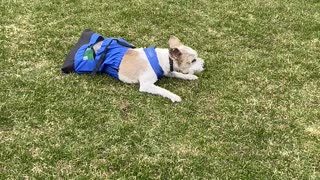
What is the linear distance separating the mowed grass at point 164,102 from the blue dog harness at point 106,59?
104 mm

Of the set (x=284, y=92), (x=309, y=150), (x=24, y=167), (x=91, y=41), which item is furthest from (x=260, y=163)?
(x=91, y=41)

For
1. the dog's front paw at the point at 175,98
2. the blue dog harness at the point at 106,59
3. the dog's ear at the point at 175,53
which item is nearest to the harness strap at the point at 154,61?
the blue dog harness at the point at 106,59

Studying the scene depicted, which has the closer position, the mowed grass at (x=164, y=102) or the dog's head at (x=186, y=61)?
the mowed grass at (x=164, y=102)

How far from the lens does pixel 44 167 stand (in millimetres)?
3607

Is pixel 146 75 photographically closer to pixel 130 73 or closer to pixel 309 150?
pixel 130 73

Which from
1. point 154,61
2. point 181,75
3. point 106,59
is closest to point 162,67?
point 154,61

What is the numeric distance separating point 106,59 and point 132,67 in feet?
0.99

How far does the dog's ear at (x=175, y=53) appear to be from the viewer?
4747 mm

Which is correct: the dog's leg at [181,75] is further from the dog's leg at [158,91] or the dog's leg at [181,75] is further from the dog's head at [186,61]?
the dog's leg at [158,91]

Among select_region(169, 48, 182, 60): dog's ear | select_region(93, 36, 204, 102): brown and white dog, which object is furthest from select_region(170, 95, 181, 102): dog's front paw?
select_region(169, 48, 182, 60): dog's ear

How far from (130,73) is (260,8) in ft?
9.39

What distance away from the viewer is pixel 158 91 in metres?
4.59

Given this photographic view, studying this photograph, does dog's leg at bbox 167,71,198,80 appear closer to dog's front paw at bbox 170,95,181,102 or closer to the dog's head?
the dog's head

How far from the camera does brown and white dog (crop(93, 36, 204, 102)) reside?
15.2ft
